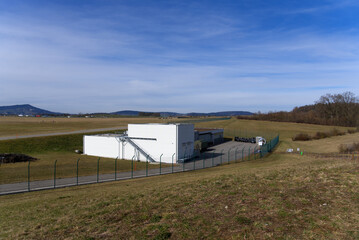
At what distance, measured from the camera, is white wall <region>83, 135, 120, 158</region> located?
1628 inches

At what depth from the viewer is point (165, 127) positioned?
3794 centimetres

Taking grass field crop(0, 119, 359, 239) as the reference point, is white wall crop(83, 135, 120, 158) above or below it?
below

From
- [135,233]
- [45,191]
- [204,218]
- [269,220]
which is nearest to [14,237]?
[135,233]

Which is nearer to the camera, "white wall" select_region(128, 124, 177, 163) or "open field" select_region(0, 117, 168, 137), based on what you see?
"white wall" select_region(128, 124, 177, 163)

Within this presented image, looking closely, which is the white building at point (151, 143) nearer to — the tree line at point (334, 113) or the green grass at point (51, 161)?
the green grass at point (51, 161)

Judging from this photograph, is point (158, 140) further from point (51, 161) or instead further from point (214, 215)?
point (214, 215)

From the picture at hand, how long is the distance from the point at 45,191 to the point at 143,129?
2144 centimetres

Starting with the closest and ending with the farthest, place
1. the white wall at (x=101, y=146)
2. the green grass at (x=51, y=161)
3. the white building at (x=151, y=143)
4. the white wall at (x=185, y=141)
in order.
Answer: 1. the green grass at (x=51, y=161)
2. the white building at (x=151, y=143)
3. the white wall at (x=185, y=141)
4. the white wall at (x=101, y=146)

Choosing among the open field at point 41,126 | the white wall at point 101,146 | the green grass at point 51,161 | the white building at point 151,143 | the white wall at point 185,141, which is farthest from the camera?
the open field at point 41,126

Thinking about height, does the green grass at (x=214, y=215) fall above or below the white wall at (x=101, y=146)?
above

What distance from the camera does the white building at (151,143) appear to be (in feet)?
123

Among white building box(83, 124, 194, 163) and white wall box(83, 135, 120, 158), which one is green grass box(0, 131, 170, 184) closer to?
white wall box(83, 135, 120, 158)

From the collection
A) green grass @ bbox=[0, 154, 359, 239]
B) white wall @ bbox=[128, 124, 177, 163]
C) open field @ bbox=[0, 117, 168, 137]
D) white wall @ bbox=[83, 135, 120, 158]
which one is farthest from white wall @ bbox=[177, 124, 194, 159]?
open field @ bbox=[0, 117, 168, 137]

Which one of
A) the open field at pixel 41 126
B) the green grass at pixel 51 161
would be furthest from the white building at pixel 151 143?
A: the open field at pixel 41 126
